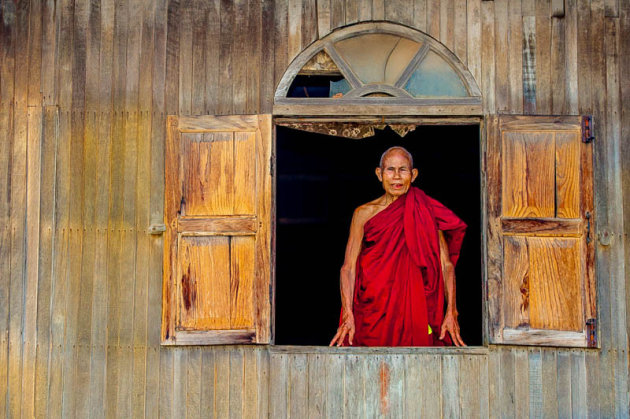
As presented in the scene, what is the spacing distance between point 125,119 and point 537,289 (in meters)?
3.03

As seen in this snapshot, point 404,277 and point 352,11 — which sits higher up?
point 352,11

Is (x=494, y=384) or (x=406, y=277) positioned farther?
(x=406, y=277)

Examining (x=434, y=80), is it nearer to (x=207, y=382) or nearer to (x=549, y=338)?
(x=549, y=338)

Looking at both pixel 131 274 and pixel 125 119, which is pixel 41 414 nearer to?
pixel 131 274

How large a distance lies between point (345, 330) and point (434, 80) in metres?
1.95

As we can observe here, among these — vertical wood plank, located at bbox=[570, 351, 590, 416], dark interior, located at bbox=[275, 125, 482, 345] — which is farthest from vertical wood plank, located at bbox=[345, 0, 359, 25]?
dark interior, located at bbox=[275, 125, 482, 345]

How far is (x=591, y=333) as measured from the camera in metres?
5.51

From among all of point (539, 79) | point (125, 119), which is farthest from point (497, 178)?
point (125, 119)

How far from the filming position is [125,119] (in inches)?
230

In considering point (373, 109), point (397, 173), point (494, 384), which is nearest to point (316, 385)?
point (494, 384)

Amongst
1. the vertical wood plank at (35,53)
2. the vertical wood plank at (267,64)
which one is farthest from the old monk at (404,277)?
the vertical wood plank at (35,53)

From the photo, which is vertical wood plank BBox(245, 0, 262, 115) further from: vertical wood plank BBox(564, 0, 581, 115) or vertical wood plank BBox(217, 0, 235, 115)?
vertical wood plank BBox(564, 0, 581, 115)

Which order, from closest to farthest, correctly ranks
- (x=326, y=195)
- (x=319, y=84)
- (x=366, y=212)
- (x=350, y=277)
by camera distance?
1. (x=319, y=84)
2. (x=350, y=277)
3. (x=366, y=212)
4. (x=326, y=195)

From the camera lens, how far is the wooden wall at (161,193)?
5559mm
